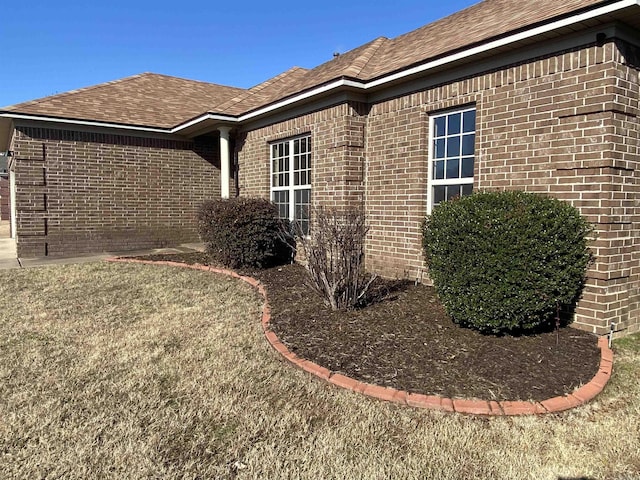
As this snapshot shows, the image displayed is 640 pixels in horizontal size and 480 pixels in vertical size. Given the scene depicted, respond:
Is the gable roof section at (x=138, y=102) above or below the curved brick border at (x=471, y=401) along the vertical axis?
above

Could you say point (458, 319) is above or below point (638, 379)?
above

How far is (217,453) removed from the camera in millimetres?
2742

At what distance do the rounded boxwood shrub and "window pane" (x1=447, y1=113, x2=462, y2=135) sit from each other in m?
2.07

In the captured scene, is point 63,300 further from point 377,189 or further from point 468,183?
point 468,183

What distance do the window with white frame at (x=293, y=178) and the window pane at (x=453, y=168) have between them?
127 inches

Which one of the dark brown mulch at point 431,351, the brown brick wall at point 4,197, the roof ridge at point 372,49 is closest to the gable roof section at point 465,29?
the roof ridge at point 372,49

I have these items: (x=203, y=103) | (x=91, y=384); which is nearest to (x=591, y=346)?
(x=91, y=384)

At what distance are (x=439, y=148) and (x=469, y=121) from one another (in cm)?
63

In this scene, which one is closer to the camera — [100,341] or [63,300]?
[100,341]

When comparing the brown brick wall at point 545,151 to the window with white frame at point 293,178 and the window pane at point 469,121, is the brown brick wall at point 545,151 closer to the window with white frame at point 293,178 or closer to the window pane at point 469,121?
the window pane at point 469,121

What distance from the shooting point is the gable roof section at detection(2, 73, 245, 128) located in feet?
35.7

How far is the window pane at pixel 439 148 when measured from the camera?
6.57m

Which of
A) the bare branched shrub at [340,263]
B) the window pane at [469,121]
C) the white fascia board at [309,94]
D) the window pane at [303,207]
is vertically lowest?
the bare branched shrub at [340,263]

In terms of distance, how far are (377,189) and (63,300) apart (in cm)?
533
